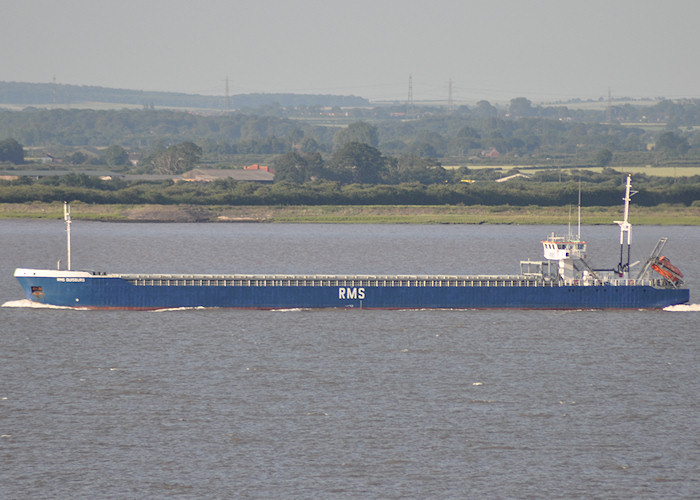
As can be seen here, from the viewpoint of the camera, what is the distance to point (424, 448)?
42688 millimetres

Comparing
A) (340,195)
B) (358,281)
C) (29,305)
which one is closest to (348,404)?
(358,281)

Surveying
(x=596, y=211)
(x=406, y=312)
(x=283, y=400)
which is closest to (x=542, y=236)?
(x=596, y=211)

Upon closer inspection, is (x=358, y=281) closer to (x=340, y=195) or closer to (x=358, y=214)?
(x=358, y=214)

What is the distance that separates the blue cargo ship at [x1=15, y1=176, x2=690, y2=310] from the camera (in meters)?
74.6

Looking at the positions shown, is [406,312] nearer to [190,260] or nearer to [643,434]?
[643,434]

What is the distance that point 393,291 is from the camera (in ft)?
249

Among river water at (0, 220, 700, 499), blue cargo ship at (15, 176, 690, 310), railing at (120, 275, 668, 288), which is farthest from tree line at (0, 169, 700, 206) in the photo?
blue cargo ship at (15, 176, 690, 310)

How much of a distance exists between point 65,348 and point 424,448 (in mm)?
27780

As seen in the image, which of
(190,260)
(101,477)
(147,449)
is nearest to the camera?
(101,477)

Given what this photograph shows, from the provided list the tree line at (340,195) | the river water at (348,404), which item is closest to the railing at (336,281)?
the river water at (348,404)

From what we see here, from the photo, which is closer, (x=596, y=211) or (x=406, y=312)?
(x=406, y=312)

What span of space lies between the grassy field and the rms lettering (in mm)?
89414

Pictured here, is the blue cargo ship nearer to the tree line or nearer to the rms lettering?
the rms lettering

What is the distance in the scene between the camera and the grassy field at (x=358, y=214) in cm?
16850
